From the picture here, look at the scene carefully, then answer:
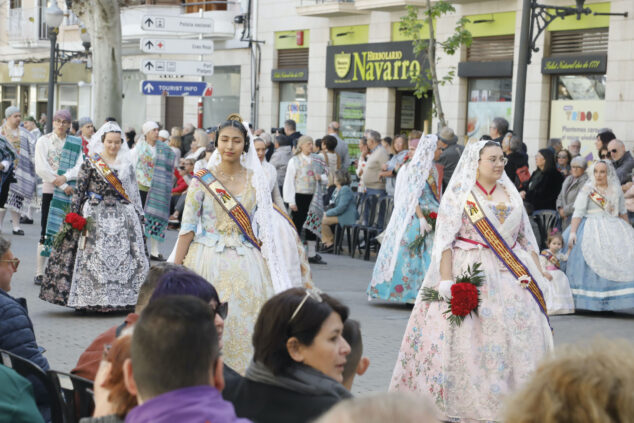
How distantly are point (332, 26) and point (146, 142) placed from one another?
11699 mm

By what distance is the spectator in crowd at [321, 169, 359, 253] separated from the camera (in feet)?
52.0

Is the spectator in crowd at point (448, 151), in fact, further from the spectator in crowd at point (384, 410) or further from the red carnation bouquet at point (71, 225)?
the spectator in crowd at point (384, 410)

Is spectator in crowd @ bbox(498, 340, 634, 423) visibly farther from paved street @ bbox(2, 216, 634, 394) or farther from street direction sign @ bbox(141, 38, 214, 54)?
street direction sign @ bbox(141, 38, 214, 54)

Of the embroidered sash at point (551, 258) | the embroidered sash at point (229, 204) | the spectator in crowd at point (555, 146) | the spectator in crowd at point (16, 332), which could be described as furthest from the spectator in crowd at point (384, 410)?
the spectator in crowd at point (555, 146)

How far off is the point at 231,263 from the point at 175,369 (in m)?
4.09

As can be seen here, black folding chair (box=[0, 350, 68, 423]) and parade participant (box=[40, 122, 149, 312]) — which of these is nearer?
black folding chair (box=[0, 350, 68, 423])

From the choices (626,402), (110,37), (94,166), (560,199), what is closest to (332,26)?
(110,37)

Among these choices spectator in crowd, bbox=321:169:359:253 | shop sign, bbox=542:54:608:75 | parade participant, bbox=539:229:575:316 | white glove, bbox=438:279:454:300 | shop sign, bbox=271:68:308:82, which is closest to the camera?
white glove, bbox=438:279:454:300

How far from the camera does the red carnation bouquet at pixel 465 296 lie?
666 centimetres

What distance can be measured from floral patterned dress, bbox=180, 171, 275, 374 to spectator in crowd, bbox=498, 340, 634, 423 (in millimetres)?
4376

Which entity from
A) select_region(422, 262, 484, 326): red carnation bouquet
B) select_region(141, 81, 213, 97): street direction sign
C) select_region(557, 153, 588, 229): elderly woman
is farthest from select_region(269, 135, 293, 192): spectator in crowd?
select_region(422, 262, 484, 326): red carnation bouquet

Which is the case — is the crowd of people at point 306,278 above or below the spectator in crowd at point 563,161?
below

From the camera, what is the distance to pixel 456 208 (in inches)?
Result: 279

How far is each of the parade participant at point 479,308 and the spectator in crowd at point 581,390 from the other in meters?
4.60
